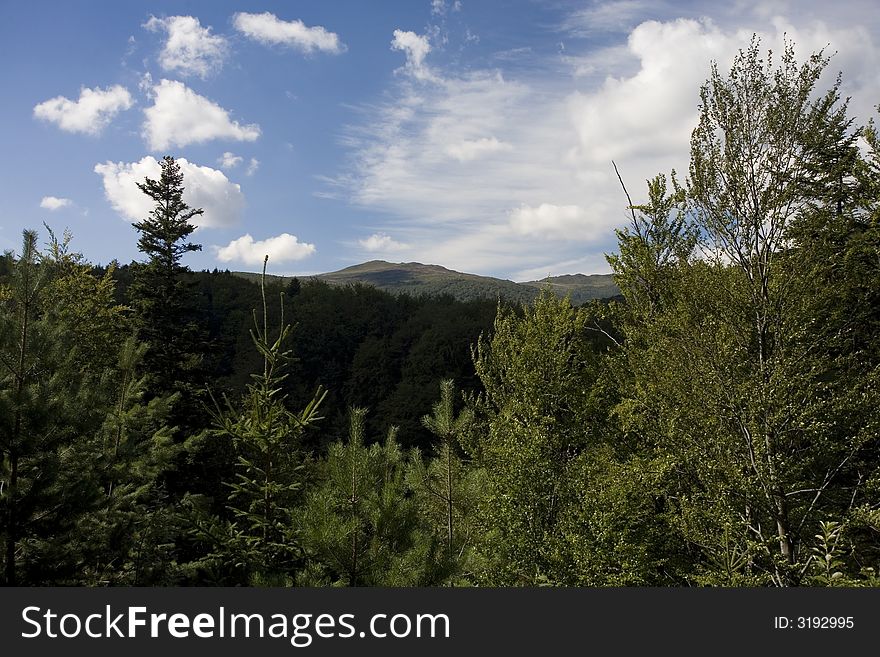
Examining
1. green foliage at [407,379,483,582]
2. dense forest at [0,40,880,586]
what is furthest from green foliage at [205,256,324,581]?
green foliage at [407,379,483,582]

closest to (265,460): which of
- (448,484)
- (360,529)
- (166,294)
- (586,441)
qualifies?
(360,529)

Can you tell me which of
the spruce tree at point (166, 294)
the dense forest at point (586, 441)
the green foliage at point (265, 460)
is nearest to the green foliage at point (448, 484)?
the dense forest at point (586, 441)

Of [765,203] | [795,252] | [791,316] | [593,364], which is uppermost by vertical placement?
[765,203]

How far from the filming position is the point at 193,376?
768 inches

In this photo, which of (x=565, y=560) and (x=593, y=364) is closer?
(x=565, y=560)

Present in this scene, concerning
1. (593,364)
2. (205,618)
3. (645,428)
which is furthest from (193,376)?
(205,618)

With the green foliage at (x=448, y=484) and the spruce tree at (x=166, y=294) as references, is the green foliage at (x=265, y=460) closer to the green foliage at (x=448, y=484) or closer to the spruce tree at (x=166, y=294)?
the green foliage at (x=448, y=484)

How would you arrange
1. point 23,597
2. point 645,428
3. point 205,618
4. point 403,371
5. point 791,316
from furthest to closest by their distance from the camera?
point 403,371, point 645,428, point 791,316, point 23,597, point 205,618

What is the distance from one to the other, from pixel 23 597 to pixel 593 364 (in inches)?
518

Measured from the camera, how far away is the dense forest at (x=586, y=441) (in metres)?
6.20

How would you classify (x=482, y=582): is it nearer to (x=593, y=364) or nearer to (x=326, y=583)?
(x=326, y=583)

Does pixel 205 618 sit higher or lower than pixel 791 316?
lower

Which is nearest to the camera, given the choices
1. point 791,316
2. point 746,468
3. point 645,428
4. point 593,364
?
point 746,468

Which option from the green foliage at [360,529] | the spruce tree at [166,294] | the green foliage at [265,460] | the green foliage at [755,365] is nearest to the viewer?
the green foliage at [265,460]
